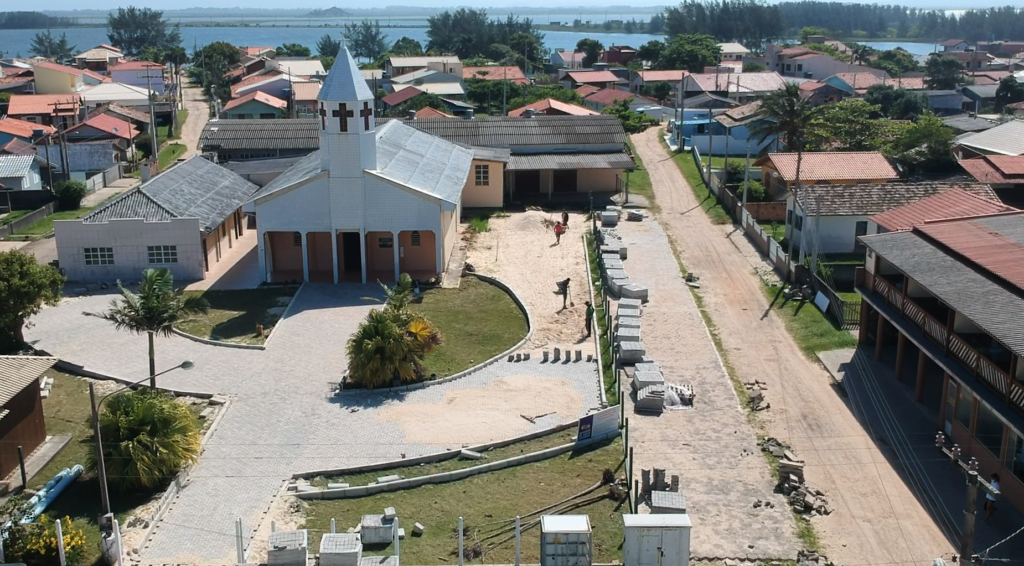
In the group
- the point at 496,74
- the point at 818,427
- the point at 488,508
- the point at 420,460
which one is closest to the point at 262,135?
the point at 420,460

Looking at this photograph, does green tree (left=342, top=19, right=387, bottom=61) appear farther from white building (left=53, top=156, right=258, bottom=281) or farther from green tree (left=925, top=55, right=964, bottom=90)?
white building (left=53, top=156, right=258, bottom=281)

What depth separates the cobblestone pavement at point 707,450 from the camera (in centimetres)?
2134

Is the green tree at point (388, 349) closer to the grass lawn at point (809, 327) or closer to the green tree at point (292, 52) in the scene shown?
the grass lawn at point (809, 327)

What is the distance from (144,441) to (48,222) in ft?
108

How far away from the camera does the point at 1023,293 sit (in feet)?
79.9

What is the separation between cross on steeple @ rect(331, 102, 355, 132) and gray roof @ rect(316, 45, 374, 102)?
0.26 metres

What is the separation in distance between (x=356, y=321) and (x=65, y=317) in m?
10.2

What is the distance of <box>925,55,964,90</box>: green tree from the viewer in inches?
4006

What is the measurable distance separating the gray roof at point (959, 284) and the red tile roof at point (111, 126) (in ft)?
178

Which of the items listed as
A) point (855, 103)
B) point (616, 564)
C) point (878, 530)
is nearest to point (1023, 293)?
point (878, 530)

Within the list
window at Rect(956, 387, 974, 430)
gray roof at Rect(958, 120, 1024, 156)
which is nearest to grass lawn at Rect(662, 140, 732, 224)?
gray roof at Rect(958, 120, 1024, 156)

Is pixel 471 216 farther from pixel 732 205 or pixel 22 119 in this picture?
pixel 22 119

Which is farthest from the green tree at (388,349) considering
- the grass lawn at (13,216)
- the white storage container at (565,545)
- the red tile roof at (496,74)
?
the red tile roof at (496,74)

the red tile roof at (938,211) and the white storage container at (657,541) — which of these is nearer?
the white storage container at (657,541)
